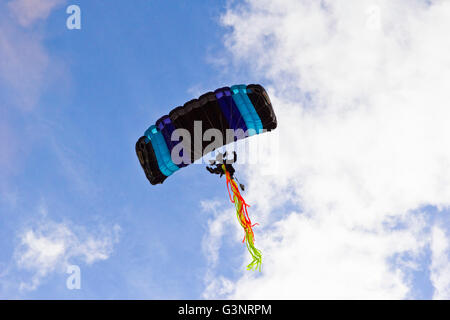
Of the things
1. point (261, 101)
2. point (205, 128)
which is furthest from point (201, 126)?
point (261, 101)

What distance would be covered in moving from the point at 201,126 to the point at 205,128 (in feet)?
0.59

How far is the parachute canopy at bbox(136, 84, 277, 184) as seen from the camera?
46.5ft

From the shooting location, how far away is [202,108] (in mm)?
14102

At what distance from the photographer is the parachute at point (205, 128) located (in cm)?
1412

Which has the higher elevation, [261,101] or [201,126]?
[261,101]

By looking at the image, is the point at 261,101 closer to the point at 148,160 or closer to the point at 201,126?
the point at 201,126

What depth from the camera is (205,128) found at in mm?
14492

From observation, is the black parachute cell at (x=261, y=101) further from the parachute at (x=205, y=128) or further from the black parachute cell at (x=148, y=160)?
the black parachute cell at (x=148, y=160)

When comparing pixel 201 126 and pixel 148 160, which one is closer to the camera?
pixel 201 126

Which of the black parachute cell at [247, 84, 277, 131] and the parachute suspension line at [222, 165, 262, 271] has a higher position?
the black parachute cell at [247, 84, 277, 131]

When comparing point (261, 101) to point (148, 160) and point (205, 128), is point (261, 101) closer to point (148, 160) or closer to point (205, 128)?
point (205, 128)

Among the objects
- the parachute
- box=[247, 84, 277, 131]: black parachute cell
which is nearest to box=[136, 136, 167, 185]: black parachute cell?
the parachute

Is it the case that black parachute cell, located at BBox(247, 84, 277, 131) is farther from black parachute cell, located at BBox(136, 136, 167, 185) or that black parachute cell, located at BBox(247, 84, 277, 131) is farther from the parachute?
black parachute cell, located at BBox(136, 136, 167, 185)
